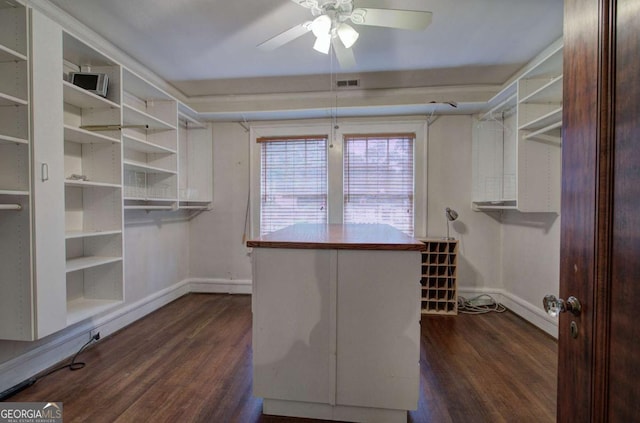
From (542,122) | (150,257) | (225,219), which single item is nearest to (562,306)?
(542,122)

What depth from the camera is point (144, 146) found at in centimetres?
266

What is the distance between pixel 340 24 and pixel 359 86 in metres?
1.49

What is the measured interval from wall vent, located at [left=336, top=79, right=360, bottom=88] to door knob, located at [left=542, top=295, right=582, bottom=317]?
2908 mm

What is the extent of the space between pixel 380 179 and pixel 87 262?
120 inches

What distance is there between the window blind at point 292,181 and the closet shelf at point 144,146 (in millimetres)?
1195

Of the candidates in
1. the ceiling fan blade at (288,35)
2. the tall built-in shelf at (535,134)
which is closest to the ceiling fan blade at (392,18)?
the ceiling fan blade at (288,35)

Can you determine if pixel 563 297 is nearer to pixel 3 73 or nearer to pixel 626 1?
pixel 626 1

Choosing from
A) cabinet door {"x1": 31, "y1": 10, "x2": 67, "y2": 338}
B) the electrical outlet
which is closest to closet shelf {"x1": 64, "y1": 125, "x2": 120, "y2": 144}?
cabinet door {"x1": 31, "y1": 10, "x2": 67, "y2": 338}

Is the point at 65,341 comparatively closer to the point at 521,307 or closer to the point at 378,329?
the point at 378,329

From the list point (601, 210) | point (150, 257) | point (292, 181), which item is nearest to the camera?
point (601, 210)

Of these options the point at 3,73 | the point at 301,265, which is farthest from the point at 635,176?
the point at 3,73

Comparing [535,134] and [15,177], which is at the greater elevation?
[535,134]

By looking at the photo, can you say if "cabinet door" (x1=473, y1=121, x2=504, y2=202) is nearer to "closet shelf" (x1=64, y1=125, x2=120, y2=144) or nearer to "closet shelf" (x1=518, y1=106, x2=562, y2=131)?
"closet shelf" (x1=518, y1=106, x2=562, y2=131)

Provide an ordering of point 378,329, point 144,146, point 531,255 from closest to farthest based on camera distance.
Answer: point 378,329
point 144,146
point 531,255
